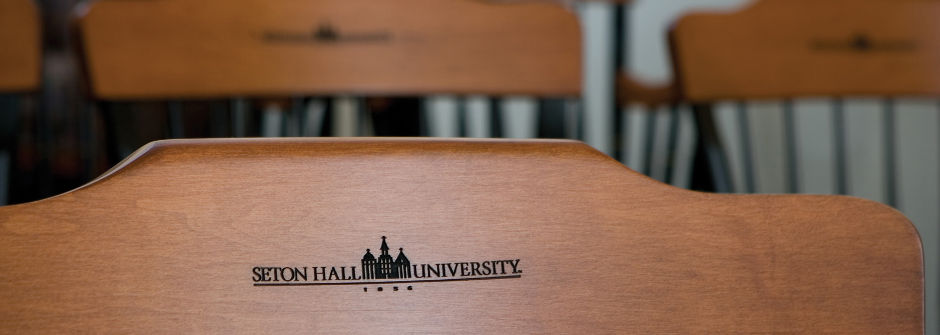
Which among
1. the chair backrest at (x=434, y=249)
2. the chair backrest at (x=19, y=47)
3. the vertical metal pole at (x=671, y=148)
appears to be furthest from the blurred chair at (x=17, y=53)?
the vertical metal pole at (x=671, y=148)

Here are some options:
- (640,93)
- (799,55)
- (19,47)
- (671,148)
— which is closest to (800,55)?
(799,55)

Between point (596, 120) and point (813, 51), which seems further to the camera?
point (596, 120)

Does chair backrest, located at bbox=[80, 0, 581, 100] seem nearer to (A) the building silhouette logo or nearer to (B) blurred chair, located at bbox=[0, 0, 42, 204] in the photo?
(B) blurred chair, located at bbox=[0, 0, 42, 204]

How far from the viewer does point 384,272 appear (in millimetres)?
366

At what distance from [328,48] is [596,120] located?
5.13 ft

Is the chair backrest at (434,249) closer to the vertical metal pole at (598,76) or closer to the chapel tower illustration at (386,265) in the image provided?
the chapel tower illustration at (386,265)

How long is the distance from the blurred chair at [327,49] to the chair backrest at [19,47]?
0.06 meters

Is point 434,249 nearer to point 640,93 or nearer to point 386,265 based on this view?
point 386,265

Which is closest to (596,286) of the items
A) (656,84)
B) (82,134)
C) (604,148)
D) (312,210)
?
(312,210)

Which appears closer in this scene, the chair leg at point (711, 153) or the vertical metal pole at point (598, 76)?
the chair leg at point (711, 153)

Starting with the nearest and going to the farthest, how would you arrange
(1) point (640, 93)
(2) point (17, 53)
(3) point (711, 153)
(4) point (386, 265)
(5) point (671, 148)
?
(4) point (386, 265)
(2) point (17, 53)
(3) point (711, 153)
(1) point (640, 93)
(5) point (671, 148)

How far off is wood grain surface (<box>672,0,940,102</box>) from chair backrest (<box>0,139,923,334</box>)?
481mm

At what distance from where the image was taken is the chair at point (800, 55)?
86 cm

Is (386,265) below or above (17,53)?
below
